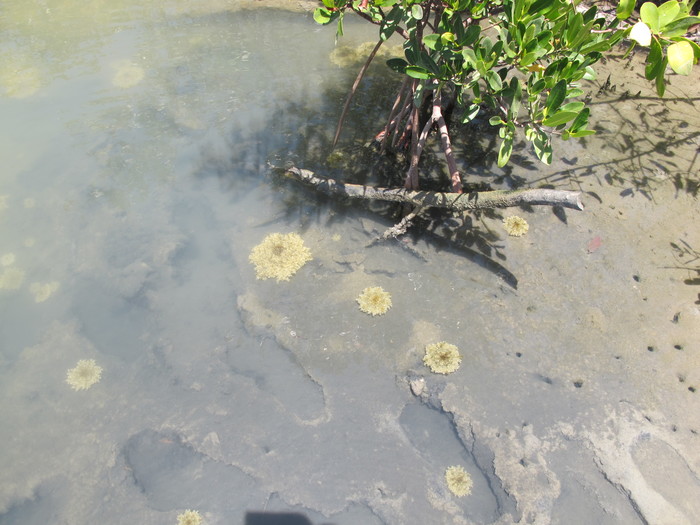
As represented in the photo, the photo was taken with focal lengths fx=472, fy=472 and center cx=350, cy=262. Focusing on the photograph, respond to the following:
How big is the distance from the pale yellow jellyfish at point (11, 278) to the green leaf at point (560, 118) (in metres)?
5.34

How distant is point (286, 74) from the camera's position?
24.0ft

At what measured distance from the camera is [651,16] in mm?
2721

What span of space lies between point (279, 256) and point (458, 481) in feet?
9.26

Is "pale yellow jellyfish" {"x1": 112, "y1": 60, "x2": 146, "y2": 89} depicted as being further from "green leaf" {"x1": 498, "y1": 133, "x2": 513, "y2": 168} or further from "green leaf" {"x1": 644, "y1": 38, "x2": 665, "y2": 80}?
"green leaf" {"x1": 644, "y1": 38, "x2": 665, "y2": 80}

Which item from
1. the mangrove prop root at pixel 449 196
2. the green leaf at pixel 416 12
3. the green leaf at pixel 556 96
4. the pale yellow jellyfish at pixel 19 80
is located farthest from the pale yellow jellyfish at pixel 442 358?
the pale yellow jellyfish at pixel 19 80

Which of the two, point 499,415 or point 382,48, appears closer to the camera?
point 499,415

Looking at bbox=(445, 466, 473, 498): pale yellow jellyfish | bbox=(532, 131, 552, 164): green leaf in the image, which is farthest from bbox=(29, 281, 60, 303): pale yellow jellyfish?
bbox=(532, 131, 552, 164): green leaf

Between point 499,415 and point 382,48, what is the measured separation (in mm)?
6137

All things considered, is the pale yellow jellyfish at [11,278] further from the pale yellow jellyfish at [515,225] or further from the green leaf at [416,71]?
the pale yellow jellyfish at [515,225]

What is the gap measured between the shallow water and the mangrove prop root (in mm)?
243

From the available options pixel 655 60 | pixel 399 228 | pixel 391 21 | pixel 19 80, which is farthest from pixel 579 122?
pixel 19 80

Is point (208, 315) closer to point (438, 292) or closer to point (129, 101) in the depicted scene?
point (438, 292)

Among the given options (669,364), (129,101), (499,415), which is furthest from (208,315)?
(669,364)

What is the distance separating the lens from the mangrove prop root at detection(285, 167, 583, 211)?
433 cm
